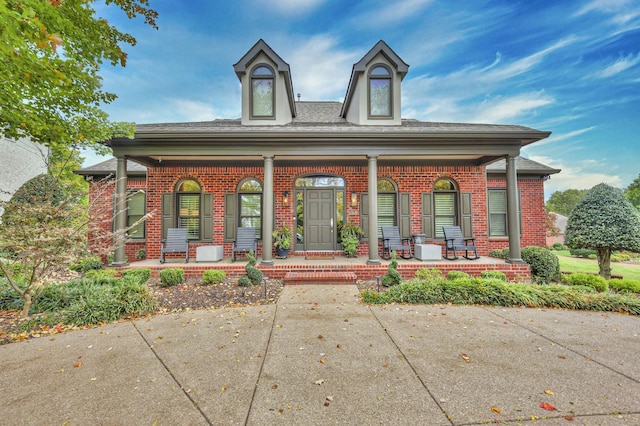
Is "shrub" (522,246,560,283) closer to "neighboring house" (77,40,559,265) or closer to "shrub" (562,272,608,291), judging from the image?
"shrub" (562,272,608,291)

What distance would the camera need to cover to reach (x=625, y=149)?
49.9ft

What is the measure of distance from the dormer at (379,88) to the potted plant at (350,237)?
124 inches

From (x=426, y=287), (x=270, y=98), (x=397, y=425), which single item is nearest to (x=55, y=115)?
(x=270, y=98)

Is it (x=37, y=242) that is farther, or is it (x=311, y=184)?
(x=311, y=184)

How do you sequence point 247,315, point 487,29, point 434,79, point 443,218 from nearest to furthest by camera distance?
point 247,315, point 443,218, point 487,29, point 434,79

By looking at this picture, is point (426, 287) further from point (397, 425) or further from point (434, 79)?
point (434, 79)

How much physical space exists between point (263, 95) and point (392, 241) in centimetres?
570

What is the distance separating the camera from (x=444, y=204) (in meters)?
8.52

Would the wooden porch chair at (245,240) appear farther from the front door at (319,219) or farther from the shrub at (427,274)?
the shrub at (427,274)

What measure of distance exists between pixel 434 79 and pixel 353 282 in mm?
13648

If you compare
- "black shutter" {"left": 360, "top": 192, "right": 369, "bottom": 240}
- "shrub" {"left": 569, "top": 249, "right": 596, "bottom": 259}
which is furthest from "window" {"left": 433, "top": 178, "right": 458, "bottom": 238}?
"shrub" {"left": 569, "top": 249, "right": 596, "bottom": 259}

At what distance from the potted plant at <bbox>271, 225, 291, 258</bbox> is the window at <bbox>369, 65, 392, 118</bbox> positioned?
4.32m

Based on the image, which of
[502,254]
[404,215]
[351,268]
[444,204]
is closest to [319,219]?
[351,268]

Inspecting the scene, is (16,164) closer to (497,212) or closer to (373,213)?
(373,213)
